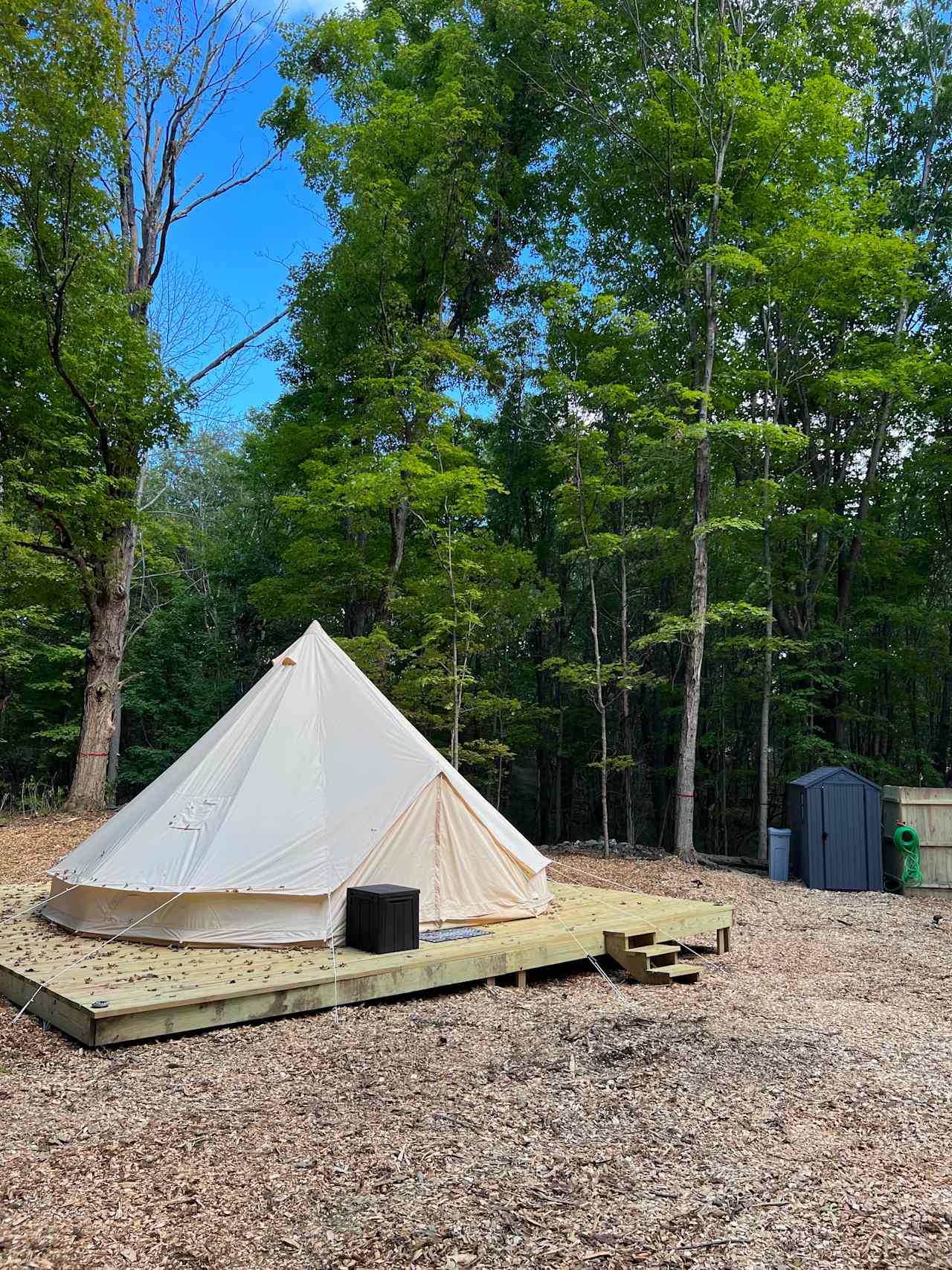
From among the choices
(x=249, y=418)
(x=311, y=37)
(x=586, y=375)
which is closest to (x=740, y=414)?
(x=586, y=375)

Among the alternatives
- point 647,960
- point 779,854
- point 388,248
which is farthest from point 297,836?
point 388,248

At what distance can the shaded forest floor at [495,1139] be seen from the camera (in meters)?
2.67

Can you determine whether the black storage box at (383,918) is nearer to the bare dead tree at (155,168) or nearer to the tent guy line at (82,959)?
the tent guy line at (82,959)

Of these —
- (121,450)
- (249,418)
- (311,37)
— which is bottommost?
(121,450)

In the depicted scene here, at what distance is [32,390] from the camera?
1209 centimetres

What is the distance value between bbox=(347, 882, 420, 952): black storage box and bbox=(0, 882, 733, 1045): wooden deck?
Result: 9 centimetres

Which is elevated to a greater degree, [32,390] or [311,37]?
[311,37]

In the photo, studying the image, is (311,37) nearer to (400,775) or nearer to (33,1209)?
(400,775)

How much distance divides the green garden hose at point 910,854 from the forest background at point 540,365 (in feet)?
9.24

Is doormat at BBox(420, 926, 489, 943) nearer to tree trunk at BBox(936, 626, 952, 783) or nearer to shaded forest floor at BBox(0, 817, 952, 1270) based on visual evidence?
shaded forest floor at BBox(0, 817, 952, 1270)

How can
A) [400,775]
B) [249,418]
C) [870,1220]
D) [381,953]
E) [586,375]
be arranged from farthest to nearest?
1. [249,418]
2. [586,375]
3. [400,775]
4. [381,953]
5. [870,1220]

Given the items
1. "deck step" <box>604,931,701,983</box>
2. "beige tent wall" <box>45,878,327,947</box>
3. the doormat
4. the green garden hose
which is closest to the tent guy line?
"beige tent wall" <box>45,878,327,947</box>

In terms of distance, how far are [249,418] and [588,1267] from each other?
86.7ft

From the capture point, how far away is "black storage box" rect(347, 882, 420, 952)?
18.3 feet
